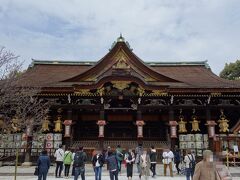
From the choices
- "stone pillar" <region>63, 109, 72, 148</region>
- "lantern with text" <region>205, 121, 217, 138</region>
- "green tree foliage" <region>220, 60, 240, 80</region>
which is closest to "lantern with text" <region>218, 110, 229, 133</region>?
"lantern with text" <region>205, 121, 217, 138</region>

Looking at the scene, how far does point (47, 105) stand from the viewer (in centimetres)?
2048

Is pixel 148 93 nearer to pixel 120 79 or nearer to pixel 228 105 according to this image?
pixel 120 79

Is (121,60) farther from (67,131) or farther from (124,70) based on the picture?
(67,131)

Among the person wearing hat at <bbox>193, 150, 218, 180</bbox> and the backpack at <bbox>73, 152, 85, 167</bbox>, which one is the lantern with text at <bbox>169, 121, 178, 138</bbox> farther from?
the person wearing hat at <bbox>193, 150, 218, 180</bbox>

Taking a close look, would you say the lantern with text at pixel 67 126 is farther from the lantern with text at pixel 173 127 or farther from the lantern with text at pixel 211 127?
the lantern with text at pixel 211 127

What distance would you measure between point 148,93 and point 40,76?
10.5 meters

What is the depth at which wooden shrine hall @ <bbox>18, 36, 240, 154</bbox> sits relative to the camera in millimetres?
20438

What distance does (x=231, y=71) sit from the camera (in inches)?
1811

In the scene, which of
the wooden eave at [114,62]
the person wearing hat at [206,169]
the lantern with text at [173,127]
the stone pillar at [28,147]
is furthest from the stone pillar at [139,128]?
the person wearing hat at [206,169]

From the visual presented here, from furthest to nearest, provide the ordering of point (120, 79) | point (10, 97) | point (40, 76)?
point (40, 76), point (120, 79), point (10, 97)

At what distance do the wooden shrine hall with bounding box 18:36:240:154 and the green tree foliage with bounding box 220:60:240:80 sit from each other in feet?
79.4

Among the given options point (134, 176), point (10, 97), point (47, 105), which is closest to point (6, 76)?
point (10, 97)

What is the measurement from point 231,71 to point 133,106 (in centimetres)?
3013

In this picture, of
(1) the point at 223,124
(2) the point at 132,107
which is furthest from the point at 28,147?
(1) the point at 223,124
